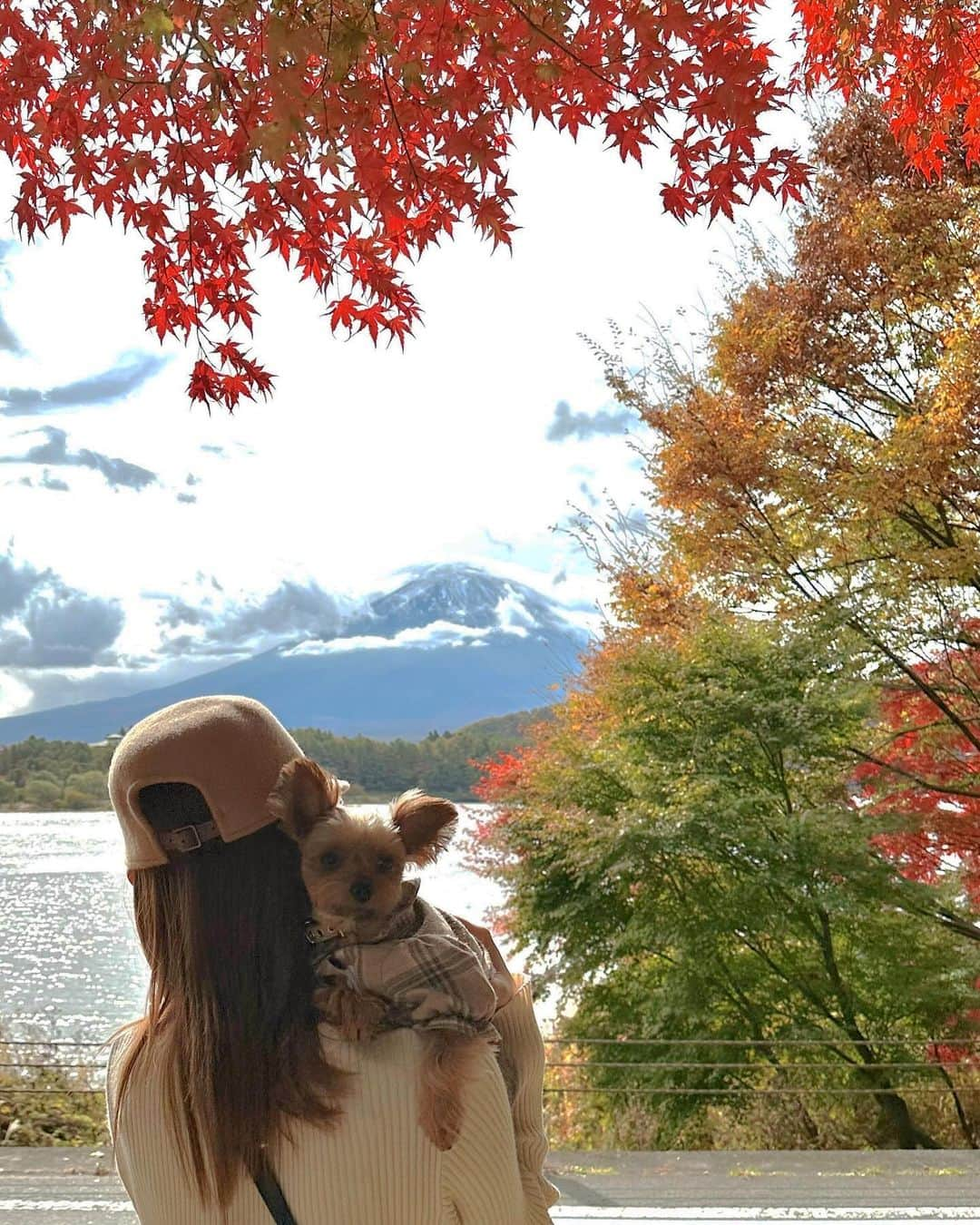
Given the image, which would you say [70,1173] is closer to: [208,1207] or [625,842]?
[208,1207]

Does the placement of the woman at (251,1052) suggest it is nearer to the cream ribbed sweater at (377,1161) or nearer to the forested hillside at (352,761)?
the cream ribbed sweater at (377,1161)

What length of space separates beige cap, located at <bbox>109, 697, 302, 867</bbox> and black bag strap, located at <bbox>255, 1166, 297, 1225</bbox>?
1.25ft

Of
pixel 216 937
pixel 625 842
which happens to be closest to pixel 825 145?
pixel 625 842

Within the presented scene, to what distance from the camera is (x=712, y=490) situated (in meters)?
10.1

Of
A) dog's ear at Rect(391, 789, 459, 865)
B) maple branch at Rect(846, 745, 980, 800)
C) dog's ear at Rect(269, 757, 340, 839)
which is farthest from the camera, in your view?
maple branch at Rect(846, 745, 980, 800)

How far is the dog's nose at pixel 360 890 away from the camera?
129cm

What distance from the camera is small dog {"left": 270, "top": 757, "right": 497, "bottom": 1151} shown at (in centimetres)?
127

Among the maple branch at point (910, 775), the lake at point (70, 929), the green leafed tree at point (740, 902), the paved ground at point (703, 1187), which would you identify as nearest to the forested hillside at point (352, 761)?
the lake at point (70, 929)

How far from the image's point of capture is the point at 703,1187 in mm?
4270

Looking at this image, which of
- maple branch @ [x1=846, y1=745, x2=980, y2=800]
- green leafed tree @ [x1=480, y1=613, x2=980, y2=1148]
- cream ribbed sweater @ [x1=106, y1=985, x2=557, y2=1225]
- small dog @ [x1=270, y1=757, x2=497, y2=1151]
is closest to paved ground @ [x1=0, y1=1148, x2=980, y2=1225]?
cream ribbed sweater @ [x1=106, y1=985, x2=557, y2=1225]

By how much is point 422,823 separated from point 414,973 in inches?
6.9

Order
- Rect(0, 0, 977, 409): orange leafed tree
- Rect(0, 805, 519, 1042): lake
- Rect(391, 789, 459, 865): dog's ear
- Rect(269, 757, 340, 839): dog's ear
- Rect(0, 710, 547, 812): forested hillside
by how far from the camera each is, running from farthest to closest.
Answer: Rect(0, 710, 547, 812): forested hillside → Rect(0, 805, 519, 1042): lake → Rect(0, 0, 977, 409): orange leafed tree → Rect(391, 789, 459, 865): dog's ear → Rect(269, 757, 340, 839): dog's ear

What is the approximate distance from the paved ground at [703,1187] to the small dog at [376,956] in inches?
118

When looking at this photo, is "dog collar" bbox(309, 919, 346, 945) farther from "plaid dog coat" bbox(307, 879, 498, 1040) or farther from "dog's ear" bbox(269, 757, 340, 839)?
"dog's ear" bbox(269, 757, 340, 839)
